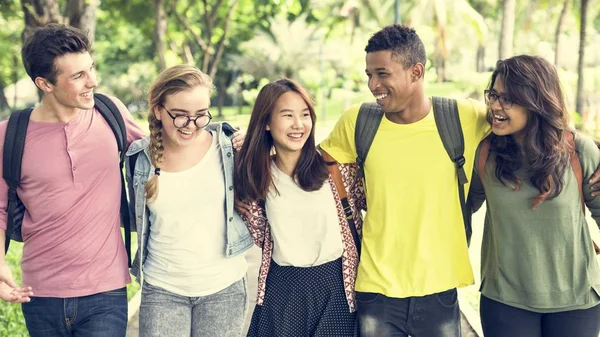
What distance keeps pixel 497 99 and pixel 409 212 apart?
66 cm

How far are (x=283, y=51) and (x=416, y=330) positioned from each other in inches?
1436

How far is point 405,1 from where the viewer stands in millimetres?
33031

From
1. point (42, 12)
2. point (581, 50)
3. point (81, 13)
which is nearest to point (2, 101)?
point (581, 50)

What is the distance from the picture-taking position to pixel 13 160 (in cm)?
335

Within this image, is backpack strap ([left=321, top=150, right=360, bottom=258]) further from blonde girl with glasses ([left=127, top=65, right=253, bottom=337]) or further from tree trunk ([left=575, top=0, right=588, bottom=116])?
tree trunk ([left=575, top=0, right=588, bottom=116])

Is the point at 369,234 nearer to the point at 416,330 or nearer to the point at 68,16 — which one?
the point at 416,330

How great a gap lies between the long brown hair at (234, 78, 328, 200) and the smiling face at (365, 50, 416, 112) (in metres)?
0.34

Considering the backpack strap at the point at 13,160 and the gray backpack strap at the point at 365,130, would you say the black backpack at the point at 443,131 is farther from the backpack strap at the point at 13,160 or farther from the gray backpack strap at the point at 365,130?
the backpack strap at the point at 13,160

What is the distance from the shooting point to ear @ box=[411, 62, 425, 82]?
11.9 feet

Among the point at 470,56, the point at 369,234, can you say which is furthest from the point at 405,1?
→ the point at 369,234

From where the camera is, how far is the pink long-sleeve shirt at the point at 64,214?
3.38 m

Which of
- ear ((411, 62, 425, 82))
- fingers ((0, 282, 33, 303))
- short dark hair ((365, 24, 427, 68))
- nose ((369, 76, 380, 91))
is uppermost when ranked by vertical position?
short dark hair ((365, 24, 427, 68))

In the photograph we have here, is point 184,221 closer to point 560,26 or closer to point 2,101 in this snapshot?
point 560,26

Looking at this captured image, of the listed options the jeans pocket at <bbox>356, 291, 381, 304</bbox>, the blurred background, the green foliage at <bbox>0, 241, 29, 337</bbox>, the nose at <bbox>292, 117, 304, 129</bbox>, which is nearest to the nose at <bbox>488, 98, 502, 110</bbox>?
the nose at <bbox>292, 117, 304, 129</bbox>
